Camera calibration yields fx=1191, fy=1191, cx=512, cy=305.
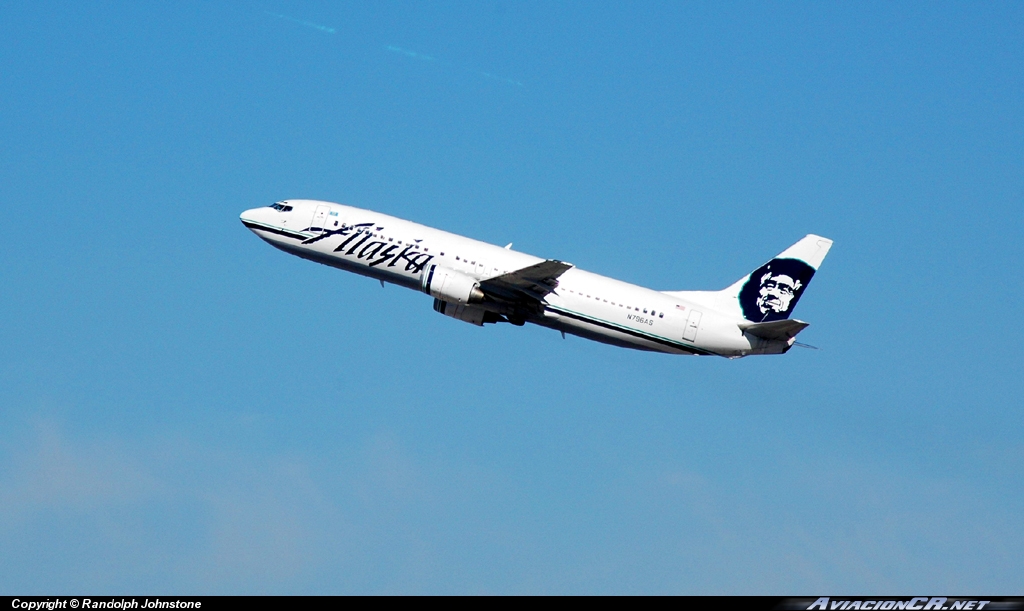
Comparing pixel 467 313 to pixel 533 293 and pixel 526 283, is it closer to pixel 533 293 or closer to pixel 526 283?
pixel 533 293

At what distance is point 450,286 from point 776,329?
56.2 ft

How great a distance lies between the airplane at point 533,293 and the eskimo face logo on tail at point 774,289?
0.06 meters

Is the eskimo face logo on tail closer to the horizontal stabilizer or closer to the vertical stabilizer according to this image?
the vertical stabilizer

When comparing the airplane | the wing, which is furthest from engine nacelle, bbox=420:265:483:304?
the wing

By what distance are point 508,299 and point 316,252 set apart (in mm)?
11397

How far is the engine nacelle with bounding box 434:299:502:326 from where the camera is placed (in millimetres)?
65000

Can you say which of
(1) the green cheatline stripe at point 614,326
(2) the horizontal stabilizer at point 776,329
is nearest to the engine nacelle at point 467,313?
(1) the green cheatline stripe at point 614,326

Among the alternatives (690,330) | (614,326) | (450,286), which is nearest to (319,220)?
(450,286)

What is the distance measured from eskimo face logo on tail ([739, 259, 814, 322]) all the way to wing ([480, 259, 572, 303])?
11.6 m

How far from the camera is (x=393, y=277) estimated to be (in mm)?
65062

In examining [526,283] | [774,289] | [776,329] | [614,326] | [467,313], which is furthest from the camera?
[774,289]

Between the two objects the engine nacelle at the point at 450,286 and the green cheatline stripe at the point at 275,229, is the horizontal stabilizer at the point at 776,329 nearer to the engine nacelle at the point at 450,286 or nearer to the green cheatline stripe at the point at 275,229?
the engine nacelle at the point at 450,286

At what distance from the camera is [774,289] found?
67.1m
